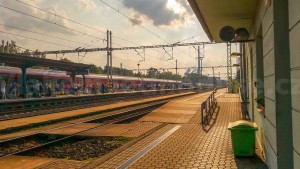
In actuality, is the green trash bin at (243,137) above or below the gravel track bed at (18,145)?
above

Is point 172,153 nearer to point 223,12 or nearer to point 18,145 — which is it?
point 223,12

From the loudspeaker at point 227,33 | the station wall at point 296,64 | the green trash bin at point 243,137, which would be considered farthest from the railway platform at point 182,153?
the station wall at point 296,64

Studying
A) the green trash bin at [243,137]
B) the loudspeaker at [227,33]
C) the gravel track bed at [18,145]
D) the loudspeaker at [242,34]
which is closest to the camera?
the green trash bin at [243,137]

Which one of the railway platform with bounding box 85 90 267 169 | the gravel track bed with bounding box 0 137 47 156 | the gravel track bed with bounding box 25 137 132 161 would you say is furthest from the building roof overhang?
the gravel track bed with bounding box 0 137 47 156

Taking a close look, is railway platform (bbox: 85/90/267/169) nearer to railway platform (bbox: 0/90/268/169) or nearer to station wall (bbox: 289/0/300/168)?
railway platform (bbox: 0/90/268/169)

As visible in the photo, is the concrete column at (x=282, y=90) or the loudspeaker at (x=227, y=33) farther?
the loudspeaker at (x=227, y=33)

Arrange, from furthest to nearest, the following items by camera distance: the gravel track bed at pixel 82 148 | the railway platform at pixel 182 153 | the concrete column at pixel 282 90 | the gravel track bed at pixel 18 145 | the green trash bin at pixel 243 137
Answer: the gravel track bed at pixel 18 145 → the gravel track bed at pixel 82 148 → the green trash bin at pixel 243 137 → the railway platform at pixel 182 153 → the concrete column at pixel 282 90

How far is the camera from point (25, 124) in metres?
14.5

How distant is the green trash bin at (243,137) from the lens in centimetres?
741

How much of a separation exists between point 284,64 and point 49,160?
20.6ft

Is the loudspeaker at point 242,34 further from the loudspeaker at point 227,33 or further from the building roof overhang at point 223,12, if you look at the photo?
the loudspeaker at point 227,33

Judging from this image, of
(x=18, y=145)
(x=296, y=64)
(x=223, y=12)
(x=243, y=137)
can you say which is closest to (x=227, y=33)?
(x=223, y=12)

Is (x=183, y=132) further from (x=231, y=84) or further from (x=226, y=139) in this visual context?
(x=231, y=84)

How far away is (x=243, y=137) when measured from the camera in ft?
24.5
